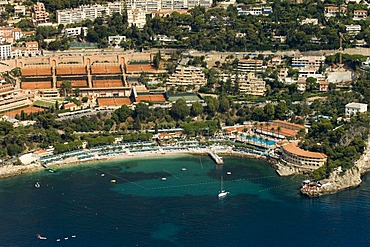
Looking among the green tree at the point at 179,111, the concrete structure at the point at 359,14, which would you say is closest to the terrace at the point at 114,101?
the green tree at the point at 179,111

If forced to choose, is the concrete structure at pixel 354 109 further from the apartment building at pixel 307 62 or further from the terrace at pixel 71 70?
the terrace at pixel 71 70

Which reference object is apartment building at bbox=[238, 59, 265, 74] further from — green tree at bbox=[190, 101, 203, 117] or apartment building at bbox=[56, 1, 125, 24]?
apartment building at bbox=[56, 1, 125, 24]

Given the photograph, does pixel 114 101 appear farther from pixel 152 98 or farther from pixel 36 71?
pixel 36 71

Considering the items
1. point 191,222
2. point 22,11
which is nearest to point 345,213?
Result: point 191,222

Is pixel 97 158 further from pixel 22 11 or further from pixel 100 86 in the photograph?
pixel 22 11

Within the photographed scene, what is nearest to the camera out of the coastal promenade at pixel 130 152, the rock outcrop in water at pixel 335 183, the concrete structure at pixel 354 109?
the rock outcrop in water at pixel 335 183
